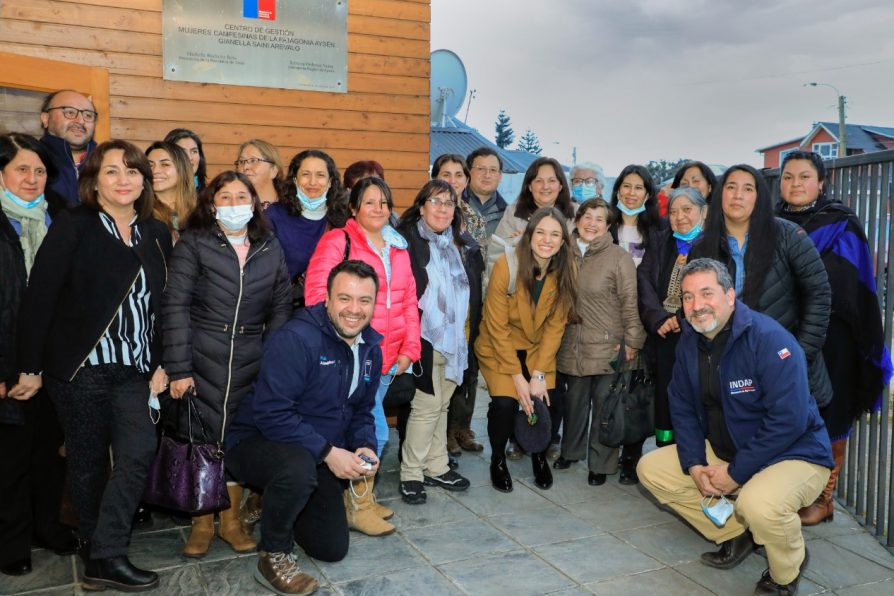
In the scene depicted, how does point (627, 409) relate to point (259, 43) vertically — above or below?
below

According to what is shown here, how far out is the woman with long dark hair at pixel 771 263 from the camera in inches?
163

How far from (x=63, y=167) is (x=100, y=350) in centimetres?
135

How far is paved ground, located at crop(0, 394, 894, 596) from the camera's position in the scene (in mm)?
3646

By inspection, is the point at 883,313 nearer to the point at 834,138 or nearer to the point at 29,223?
the point at 29,223

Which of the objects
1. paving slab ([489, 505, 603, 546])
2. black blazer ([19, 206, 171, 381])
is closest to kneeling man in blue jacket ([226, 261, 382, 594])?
black blazer ([19, 206, 171, 381])

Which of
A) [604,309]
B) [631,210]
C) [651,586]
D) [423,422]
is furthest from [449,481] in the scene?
[631,210]

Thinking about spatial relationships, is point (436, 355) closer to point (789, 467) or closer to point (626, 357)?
point (626, 357)

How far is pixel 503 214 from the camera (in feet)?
19.3

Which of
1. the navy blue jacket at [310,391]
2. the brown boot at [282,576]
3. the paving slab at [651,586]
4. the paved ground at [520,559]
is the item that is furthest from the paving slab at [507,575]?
the navy blue jacket at [310,391]

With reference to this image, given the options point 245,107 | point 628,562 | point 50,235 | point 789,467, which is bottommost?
point 628,562

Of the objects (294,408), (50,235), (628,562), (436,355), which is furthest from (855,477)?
(50,235)

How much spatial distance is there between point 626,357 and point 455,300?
1.21 metres

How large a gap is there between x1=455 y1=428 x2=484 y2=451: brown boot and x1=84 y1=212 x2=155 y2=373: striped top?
9.30ft

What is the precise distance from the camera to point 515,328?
5.04 m
